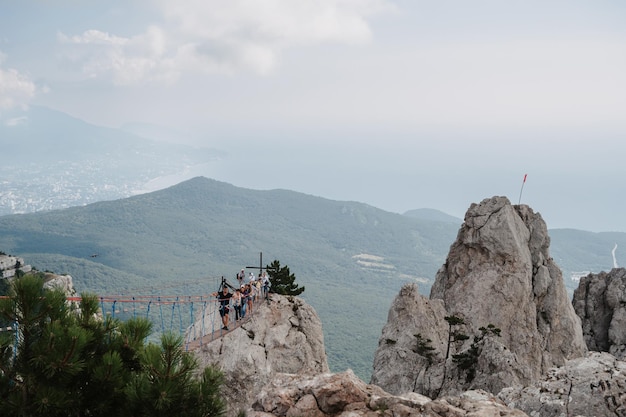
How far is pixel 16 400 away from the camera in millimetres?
8711

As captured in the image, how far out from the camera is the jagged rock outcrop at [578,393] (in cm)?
1608

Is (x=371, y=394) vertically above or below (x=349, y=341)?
above

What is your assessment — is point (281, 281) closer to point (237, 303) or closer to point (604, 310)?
point (237, 303)

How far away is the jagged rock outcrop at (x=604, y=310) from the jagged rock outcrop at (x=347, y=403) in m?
34.8

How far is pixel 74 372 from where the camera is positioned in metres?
8.83

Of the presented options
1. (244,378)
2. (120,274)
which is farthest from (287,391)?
(120,274)

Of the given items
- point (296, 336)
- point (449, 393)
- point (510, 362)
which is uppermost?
point (296, 336)

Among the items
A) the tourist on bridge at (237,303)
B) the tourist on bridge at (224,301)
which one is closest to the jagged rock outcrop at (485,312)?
the tourist on bridge at (237,303)

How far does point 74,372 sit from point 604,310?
44.7m

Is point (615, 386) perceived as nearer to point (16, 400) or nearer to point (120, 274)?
point (16, 400)

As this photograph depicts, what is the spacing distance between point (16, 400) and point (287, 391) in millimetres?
5009

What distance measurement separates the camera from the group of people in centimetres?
2171

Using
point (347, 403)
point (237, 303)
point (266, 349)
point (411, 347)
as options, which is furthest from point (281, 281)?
point (347, 403)

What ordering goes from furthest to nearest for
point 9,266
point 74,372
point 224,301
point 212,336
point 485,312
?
point 9,266 → point 485,312 → point 224,301 → point 212,336 → point 74,372
